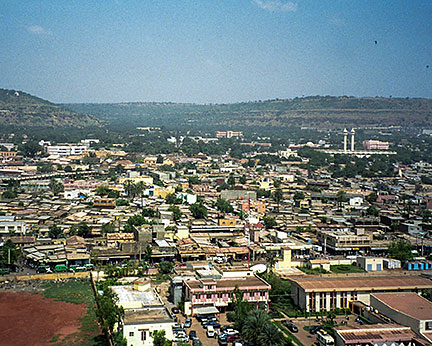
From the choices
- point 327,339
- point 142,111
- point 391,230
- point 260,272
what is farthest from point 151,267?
point 142,111

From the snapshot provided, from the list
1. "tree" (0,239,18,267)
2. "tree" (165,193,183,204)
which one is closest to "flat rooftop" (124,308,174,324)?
"tree" (0,239,18,267)

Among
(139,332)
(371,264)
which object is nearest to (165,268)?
(139,332)

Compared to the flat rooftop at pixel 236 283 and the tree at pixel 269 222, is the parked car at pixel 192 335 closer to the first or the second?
the flat rooftop at pixel 236 283

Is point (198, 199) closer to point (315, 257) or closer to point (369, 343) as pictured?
point (315, 257)

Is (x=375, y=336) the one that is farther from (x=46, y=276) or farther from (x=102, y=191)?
(x=102, y=191)

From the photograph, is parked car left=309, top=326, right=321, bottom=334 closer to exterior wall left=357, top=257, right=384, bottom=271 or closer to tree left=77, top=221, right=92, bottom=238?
exterior wall left=357, top=257, right=384, bottom=271
